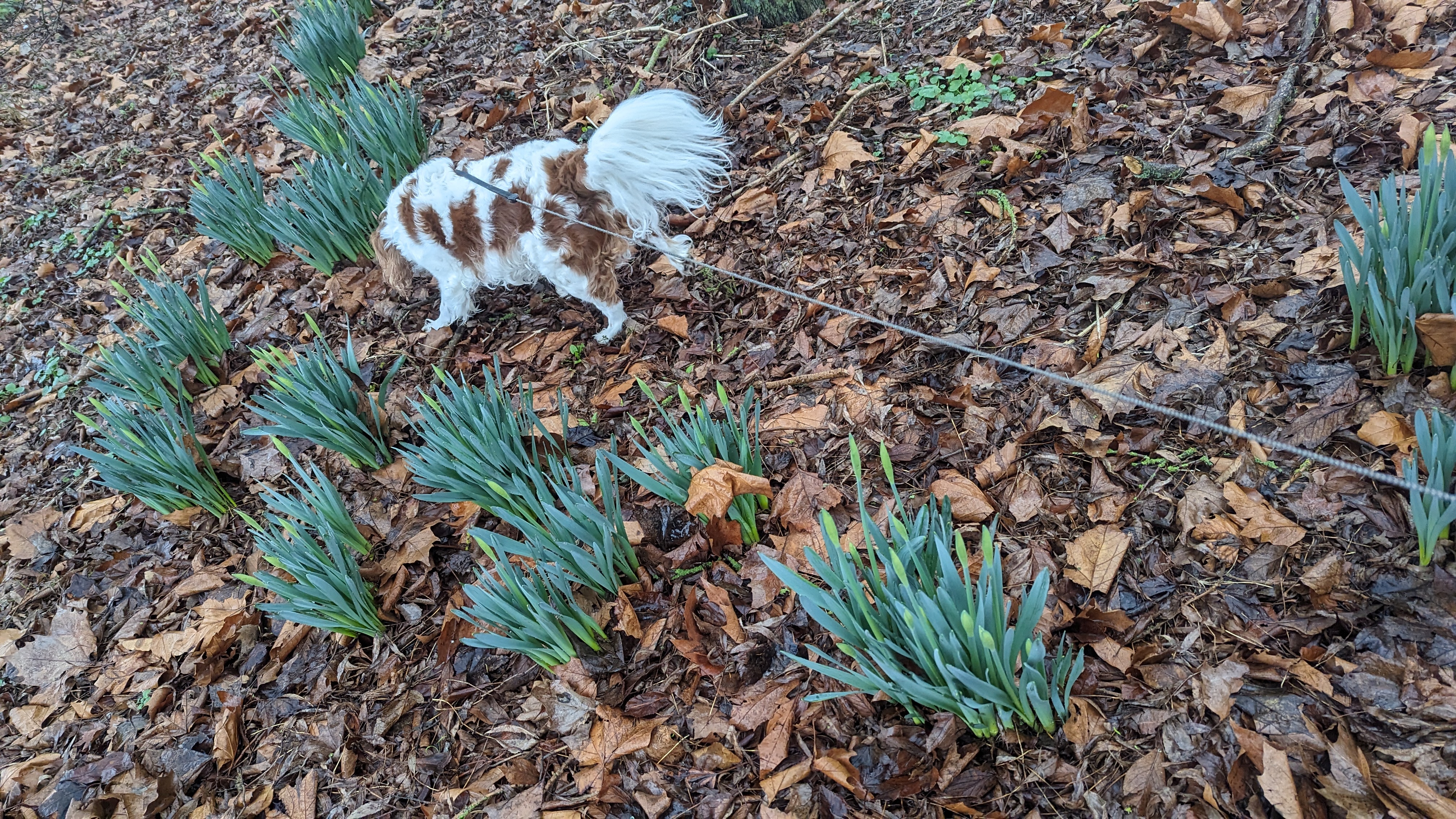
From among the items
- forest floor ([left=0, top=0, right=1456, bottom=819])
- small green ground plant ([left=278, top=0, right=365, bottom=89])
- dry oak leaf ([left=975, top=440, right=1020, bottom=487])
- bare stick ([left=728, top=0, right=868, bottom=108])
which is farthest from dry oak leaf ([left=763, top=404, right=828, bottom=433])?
small green ground plant ([left=278, top=0, right=365, bottom=89])

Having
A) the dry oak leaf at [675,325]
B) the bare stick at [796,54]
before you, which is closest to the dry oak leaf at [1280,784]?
the dry oak leaf at [675,325]

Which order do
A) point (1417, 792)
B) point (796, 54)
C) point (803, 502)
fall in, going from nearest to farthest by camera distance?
point (1417, 792) → point (803, 502) → point (796, 54)

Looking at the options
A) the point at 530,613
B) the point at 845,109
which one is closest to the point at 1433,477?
the point at 530,613

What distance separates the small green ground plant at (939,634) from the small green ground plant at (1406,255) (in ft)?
3.70

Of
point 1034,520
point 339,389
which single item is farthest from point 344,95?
point 1034,520

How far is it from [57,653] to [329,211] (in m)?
2.03

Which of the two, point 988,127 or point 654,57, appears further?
point 654,57

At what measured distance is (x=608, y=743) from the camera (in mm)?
1850

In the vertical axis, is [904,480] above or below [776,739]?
above

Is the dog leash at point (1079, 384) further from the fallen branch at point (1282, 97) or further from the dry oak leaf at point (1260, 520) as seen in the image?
the fallen branch at point (1282, 97)

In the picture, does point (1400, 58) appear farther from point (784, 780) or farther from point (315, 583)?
point (315, 583)

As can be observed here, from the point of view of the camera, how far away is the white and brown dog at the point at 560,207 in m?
2.77

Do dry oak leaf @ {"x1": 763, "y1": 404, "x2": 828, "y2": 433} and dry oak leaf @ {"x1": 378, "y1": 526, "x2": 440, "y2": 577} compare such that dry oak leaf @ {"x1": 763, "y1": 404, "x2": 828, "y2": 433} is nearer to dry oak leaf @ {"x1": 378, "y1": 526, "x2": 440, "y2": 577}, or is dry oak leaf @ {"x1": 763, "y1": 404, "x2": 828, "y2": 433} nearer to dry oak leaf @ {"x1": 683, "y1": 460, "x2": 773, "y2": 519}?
dry oak leaf @ {"x1": 683, "y1": 460, "x2": 773, "y2": 519}

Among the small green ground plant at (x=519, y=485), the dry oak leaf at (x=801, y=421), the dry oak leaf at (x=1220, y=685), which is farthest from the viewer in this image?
the dry oak leaf at (x=801, y=421)
